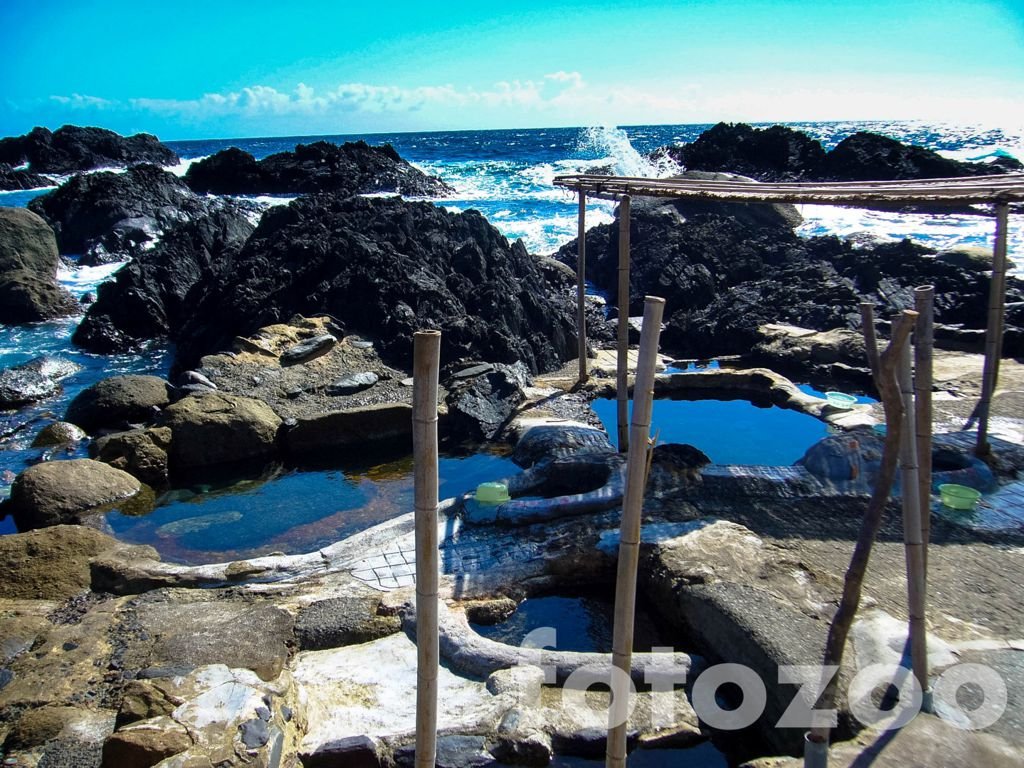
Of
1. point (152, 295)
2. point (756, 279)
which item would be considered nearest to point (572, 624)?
point (756, 279)

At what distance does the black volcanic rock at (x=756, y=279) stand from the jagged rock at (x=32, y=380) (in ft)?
37.7

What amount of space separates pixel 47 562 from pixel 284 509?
2.48 meters

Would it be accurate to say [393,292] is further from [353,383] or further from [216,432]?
[216,432]

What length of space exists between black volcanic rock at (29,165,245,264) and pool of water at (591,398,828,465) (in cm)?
2020

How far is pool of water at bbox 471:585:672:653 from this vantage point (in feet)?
18.1

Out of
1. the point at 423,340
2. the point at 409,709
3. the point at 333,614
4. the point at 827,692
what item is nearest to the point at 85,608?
the point at 333,614

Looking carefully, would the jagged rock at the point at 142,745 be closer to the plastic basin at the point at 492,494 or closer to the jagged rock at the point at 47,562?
the jagged rock at the point at 47,562

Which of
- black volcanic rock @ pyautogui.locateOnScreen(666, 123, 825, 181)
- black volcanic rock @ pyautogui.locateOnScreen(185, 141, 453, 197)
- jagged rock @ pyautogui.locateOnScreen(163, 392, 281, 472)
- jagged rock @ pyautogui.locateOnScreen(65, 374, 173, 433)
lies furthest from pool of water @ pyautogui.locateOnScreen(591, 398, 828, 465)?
black volcanic rock @ pyautogui.locateOnScreen(185, 141, 453, 197)

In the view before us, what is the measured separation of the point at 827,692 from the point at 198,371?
999 cm

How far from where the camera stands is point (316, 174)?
128ft

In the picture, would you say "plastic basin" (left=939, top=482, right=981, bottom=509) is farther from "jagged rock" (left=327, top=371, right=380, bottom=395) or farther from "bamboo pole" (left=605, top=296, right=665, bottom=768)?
"jagged rock" (left=327, top=371, right=380, bottom=395)

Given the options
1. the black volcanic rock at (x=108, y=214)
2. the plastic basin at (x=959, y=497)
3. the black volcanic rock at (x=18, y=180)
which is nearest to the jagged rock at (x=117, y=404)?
the plastic basin at (x=959, y=497)

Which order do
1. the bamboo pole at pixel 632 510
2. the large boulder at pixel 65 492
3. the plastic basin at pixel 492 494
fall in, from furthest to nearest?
the large boulder at pixel 65 492 < the plastic basin at pixel 492 494 < the bamboo pole at pixel 632 510
